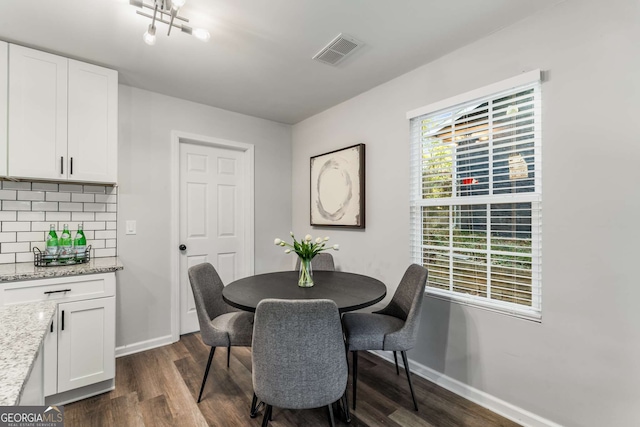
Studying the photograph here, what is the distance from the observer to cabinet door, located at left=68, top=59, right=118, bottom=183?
216cm

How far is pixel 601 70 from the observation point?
1.51m

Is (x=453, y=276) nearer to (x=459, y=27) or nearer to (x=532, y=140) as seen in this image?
(x=532, y=140)

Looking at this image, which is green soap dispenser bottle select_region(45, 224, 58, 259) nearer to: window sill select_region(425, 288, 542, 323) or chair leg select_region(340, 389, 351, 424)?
chair leg select_region(340, 389, 351, 424)

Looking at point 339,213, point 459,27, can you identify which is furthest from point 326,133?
point 459,27

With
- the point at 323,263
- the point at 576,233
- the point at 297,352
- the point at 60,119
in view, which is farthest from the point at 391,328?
the point at 60,119

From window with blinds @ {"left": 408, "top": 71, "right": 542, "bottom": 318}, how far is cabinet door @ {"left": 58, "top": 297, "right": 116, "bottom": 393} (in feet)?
7.72

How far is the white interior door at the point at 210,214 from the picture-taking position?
3051 mm

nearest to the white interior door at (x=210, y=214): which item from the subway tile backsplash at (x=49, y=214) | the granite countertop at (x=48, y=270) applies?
the subway tile backsplash at (x=49, y=214)

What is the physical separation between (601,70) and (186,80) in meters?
2.85

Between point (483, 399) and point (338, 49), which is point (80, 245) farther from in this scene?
A: point (483, 399)

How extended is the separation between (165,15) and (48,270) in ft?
5.79

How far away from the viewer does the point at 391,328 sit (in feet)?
6.37

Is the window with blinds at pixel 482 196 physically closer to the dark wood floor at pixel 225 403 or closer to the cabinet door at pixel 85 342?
the dark wood floor at pixel 225 403

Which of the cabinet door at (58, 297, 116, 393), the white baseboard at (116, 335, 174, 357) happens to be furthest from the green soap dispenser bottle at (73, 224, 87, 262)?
the white baseboard at (116, 335, 174, 357)
